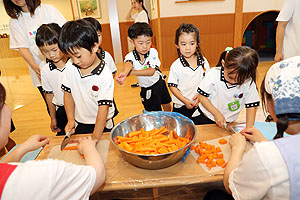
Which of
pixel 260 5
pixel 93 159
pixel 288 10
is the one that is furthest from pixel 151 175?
pixel 260 5

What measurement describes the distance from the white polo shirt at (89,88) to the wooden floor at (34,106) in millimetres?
1267

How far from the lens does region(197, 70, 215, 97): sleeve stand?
54.1 inches

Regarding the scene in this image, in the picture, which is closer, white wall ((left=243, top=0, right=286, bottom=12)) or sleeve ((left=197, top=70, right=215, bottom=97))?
sleeve ((left=197, top=70, right=215, bottom=97))

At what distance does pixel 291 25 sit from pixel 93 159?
2.16 m

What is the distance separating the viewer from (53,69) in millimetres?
1549

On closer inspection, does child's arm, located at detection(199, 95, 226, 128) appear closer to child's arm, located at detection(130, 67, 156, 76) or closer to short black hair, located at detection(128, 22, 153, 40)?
child's arm, located at detection(130, 67, 156, 76)

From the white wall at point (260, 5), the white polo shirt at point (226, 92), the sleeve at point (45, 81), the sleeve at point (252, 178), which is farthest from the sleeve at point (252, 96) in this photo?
the white wall at point (260, 5)

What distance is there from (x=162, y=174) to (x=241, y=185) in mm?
329

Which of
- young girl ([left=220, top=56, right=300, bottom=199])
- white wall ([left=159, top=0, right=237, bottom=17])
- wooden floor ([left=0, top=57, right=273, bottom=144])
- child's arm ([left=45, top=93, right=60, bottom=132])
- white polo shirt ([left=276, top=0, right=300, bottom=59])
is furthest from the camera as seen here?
white wall ([left=159, top=0, right=237, bottom=17])

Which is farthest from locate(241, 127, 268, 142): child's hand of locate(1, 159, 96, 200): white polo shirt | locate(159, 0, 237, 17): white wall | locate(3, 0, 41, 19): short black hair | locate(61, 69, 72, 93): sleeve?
locate(159, 0, 237, 17): white wall

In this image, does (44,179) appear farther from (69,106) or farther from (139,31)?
(139,31)

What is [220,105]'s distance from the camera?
145cm

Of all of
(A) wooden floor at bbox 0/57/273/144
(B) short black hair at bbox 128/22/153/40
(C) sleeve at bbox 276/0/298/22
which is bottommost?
(A) wooden floor at bbox 0/57/273/144

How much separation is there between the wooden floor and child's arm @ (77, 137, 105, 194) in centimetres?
166
